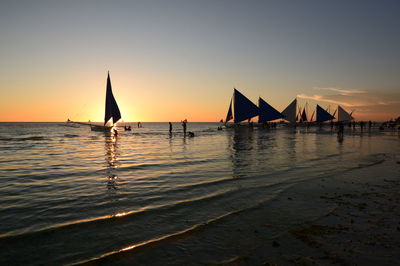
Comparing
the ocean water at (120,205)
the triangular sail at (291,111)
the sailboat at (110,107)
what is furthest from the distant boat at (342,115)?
the ocean water at (120,205)

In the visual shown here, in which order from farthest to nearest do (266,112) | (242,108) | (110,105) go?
(266,112)
(242,108)
(110,105)

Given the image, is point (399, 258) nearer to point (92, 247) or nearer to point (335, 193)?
point (335, 193)

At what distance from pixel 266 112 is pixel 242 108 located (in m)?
10.1

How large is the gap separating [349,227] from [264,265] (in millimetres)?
2771

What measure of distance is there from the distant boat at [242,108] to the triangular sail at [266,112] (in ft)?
12.9

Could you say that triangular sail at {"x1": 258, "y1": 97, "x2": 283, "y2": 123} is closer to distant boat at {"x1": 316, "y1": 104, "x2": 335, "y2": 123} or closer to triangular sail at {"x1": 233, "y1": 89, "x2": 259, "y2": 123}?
triangular sail at {"x1": 233, "y1": 89, "x2": 259, "y2": 123}

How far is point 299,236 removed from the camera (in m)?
5.04

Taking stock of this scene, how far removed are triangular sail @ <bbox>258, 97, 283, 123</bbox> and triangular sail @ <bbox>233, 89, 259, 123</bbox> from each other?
4.37m

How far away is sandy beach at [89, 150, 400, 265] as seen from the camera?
4.21 metres

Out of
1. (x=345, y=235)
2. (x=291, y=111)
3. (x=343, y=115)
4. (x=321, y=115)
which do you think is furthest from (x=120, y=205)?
(x=343, y=115)

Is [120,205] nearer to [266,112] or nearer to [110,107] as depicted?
[110,107]

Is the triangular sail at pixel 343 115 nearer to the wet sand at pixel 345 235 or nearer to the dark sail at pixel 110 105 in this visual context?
the dark sail at pixel 110 105

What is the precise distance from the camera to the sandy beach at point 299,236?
4.21 meters

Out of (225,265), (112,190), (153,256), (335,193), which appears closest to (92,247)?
(153,256)
